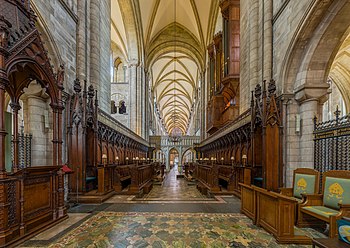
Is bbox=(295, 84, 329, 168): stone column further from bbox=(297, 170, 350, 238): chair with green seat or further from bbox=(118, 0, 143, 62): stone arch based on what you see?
bbox=(118, 0, 143, 62): stone arch

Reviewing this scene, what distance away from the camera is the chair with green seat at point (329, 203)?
3584mm

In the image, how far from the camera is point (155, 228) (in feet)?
14.2

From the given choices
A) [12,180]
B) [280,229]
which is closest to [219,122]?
[280,229]

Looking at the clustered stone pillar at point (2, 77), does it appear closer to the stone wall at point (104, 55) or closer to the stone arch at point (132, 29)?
the stone wall at point (104, 55)

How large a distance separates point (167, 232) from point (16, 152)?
3622 millimetres

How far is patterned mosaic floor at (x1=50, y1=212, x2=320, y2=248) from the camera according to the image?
143 inches

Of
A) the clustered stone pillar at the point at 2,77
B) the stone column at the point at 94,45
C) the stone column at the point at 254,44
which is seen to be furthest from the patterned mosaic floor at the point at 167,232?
the stone column at the point at 94,45

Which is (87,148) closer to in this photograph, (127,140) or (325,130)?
(127,140)

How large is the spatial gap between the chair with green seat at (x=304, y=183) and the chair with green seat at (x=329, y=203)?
0.25 m

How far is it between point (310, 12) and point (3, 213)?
750 centimetres

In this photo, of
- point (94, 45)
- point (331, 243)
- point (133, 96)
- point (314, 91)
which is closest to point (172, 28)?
point (133, 96)

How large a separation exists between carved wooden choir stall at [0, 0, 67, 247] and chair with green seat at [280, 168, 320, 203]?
16.2 ft

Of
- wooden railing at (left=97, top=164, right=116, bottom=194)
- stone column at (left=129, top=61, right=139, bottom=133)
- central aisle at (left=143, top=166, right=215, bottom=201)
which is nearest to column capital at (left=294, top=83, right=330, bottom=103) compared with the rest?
central aisle at (left=143, top=166, right=215, bottom=201)

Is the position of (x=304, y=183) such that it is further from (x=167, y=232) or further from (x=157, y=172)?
(x=157, y=172)
